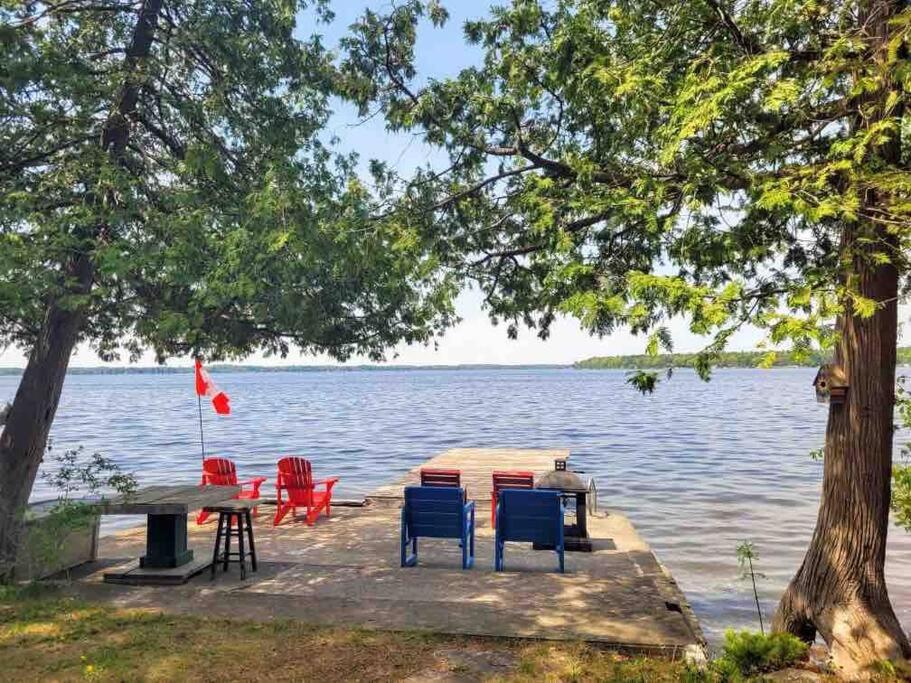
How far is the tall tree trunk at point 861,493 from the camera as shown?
5.86 metres

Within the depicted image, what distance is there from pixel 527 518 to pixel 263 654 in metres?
3.71

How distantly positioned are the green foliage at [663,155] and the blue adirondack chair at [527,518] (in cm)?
214

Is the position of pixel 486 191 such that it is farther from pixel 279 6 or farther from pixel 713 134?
pixel 279 6

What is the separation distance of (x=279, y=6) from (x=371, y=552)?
776cm

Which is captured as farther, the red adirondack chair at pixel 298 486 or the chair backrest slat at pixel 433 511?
the red adirondack chair at pixel 298 486

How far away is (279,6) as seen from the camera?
9.03 meters

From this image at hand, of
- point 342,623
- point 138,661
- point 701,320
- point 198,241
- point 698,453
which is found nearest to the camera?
point 701,320

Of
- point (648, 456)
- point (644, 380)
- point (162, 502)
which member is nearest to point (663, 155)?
point (644, 380)

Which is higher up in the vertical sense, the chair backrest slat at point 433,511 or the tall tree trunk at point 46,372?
the tall tree trunk at point 46,372

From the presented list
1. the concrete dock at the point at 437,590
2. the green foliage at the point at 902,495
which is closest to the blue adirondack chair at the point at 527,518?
the concrete dock at the point at 437,590

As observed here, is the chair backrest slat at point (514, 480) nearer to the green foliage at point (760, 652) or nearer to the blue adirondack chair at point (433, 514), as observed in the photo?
the blue adirondack chair at point (433, 514)

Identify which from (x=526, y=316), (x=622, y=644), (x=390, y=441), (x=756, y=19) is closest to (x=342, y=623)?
(x=622, y=644)

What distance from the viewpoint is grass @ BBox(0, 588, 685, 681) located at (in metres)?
4.96

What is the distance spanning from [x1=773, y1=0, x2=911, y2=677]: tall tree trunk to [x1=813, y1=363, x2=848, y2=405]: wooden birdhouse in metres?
0.05
